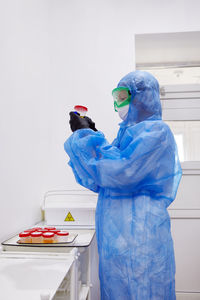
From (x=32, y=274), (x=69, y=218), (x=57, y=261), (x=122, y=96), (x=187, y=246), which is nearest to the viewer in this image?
(x=32, y=274)

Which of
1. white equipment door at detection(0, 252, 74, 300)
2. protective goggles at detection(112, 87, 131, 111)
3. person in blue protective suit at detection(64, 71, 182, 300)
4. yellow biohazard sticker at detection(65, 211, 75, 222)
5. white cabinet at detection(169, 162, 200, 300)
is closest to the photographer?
white equipment door at detection(0, 252, 74, 300)

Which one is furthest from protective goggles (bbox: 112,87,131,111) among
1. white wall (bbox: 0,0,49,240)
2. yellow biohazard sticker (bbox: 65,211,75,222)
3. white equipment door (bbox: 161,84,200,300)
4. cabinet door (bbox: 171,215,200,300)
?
cabinet door (bbox: 171,215,200,300)

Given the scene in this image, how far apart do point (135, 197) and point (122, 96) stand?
45 cm

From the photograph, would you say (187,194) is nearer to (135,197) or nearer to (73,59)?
(135,197)

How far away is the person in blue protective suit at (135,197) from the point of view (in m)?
0.91

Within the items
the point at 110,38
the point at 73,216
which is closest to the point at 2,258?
the point at 73,216

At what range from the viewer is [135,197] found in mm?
988

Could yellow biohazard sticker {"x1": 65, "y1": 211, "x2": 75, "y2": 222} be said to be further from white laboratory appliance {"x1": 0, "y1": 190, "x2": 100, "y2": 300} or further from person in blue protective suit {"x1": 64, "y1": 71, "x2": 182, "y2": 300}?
person in blue protective suit {"x1": 64, "y1": 71, "x2": 182, "y2": 300}

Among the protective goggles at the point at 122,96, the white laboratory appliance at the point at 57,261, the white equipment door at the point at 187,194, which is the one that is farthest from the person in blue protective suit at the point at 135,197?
the white equipment door at the point at 187,194

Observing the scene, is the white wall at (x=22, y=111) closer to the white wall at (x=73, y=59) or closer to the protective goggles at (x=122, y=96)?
the white wall at (x=73, y=59)

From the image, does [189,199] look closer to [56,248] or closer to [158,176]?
[158,176]

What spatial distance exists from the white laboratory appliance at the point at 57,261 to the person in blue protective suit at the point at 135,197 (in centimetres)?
15

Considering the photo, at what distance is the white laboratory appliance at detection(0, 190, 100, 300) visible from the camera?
27.5 inches

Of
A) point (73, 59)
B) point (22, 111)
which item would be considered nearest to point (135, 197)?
point (22, 111)
